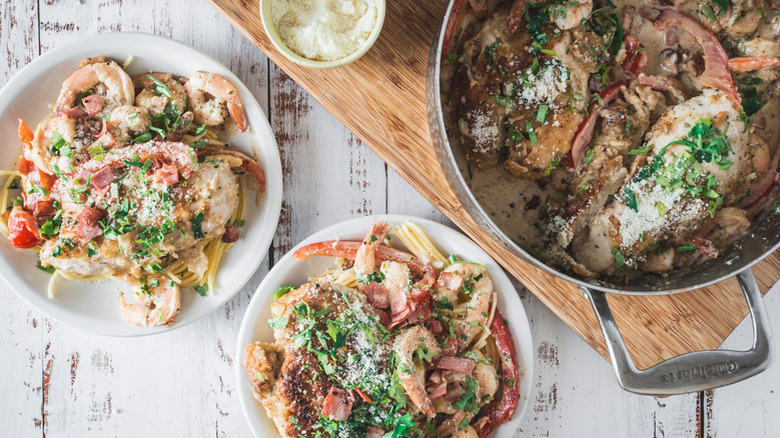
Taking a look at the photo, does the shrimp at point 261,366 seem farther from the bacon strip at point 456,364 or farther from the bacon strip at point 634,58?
the bacon strip at point 634,58

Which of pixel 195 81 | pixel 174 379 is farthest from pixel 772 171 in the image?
pixel 174 379

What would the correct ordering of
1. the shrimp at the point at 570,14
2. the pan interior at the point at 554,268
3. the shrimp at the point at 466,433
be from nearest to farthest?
the pan interior at the point at 554,268 < the shrimp at the point at 570,14 < the shrimp at the point at 466,433

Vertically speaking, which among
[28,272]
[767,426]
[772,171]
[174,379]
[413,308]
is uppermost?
[772,171]

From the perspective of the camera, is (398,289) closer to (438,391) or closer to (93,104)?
(438,391)

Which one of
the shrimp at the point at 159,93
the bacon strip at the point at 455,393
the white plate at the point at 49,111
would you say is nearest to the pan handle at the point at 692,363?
the bacon strip at the point at 455,393

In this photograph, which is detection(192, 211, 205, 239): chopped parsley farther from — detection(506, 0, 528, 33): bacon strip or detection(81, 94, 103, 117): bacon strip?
detection(506, 0, 528, 33): bacon strip

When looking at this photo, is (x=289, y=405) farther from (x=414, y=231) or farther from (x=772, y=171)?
(x=772, y=171)
